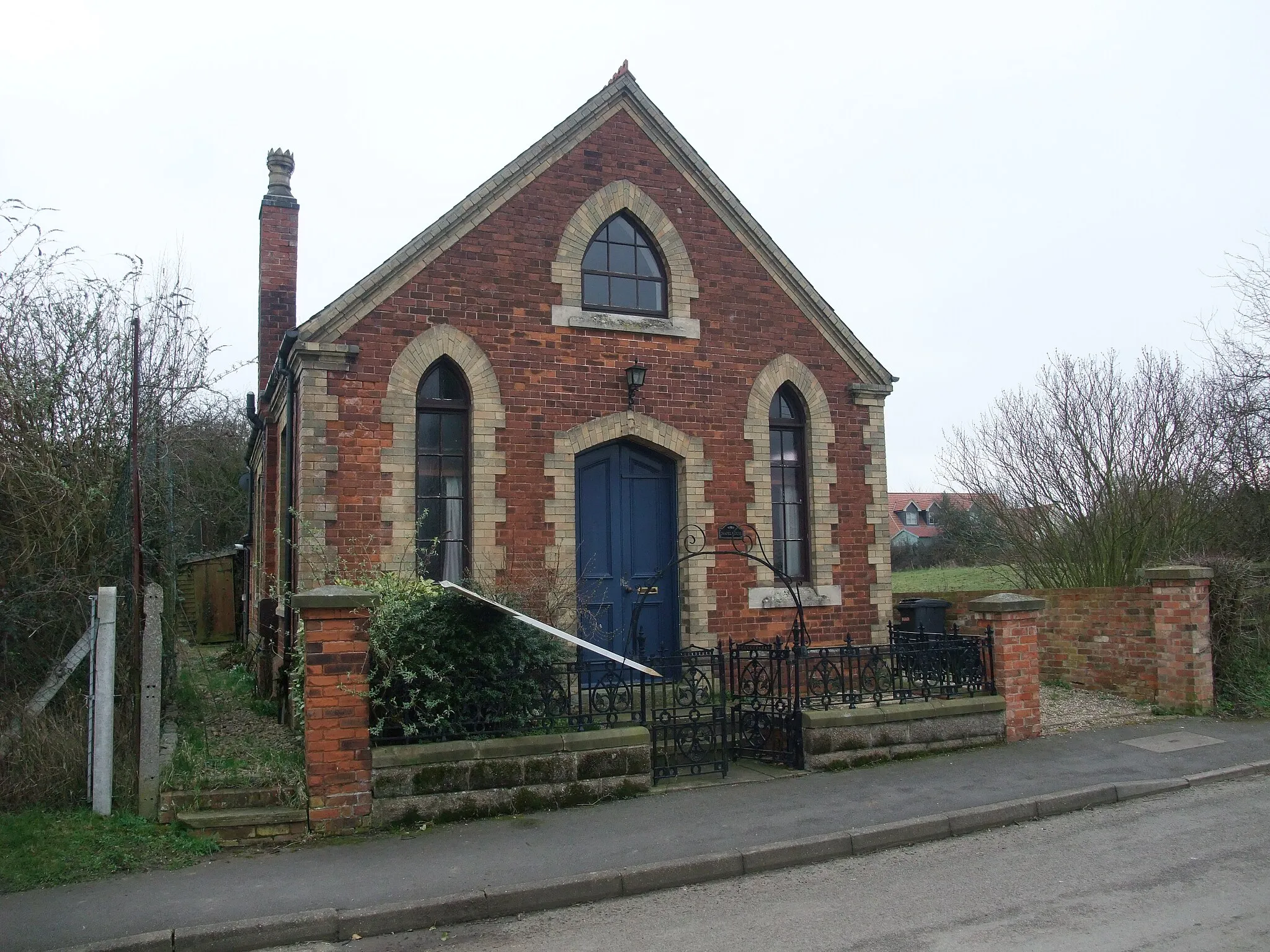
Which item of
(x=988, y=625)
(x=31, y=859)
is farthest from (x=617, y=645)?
(x=31, y=859)

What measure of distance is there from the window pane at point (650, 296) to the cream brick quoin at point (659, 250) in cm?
12

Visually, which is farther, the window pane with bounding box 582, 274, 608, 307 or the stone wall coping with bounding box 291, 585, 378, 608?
the window pane with bounding box 582, 274, 608, 307

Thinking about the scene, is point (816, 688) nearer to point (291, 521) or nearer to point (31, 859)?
point (291, 521)

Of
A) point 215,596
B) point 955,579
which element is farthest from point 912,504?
point 215,596

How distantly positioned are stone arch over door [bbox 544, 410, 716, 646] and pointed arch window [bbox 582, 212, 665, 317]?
1467 millimetres

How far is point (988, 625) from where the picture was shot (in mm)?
10383

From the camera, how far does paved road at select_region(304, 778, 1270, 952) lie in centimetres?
524

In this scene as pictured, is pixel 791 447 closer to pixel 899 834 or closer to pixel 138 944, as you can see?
pixel 899 834

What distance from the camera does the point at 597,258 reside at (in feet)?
38.7

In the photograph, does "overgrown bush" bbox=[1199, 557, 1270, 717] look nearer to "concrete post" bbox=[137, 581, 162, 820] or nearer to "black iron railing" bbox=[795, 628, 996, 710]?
"black iron railing" bbox=[795, 628, 996, 710]

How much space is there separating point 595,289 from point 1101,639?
8.17 metres

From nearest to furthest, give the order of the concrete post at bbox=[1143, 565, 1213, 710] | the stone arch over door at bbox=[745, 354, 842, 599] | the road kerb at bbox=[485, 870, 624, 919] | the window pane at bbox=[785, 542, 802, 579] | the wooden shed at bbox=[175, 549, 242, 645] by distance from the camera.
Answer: the road kerb at bbox=[485, 870, 624, 919], the concrete post at bbox=[1143, 565, 1213, 710], the stone arch over door at bbox=[745, 354, 842, 599], the window pane at bbox=[785, 542, 802, 579], the wooden shed at bbox=[175, 549, 242, 645]

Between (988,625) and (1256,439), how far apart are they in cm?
922

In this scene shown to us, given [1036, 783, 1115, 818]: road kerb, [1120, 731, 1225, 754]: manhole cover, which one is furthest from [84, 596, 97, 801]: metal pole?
[1120, 731, 1225, 754]: manhole cover
